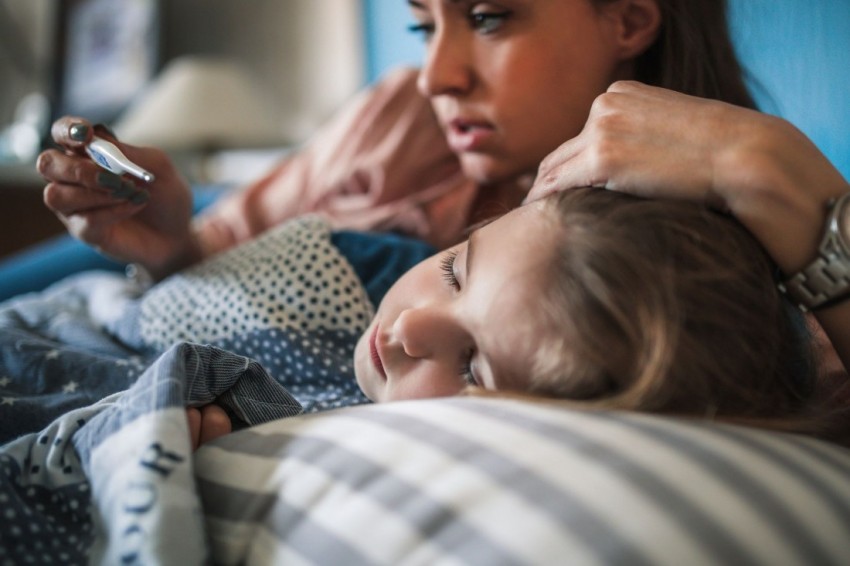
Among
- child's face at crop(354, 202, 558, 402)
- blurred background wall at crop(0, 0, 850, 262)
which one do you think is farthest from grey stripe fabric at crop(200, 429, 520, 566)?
blurred background wall at crop(0, 0, 850, 262)

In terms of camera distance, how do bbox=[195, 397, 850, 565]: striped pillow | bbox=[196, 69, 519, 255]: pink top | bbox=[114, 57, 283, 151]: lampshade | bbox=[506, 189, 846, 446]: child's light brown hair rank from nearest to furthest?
bbox=[195, 397, 850, 565]: striped pillow, bbox=[506, 189, 846, 446]: child's light brown hair, bbox=[196, 69, 519, 255]: pink top, bbox=[114, 57, 283, 151]: lampshade

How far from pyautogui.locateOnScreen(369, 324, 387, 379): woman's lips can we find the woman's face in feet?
1.17

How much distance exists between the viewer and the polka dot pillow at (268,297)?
799 millimetres

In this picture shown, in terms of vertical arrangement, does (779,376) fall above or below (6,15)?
below

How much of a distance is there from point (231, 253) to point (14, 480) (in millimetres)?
445

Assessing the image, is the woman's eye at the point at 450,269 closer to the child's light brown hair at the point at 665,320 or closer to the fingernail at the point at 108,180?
the child's light brown hair at the point at 665,320

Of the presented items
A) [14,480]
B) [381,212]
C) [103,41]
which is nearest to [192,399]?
[14,480]

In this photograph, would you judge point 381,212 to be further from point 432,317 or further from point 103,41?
point 103,41

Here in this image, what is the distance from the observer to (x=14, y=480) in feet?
1.67

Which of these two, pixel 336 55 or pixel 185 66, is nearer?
pixel 336 55

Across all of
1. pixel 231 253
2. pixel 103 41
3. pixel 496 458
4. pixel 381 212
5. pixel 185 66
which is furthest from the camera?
pixel 103 41

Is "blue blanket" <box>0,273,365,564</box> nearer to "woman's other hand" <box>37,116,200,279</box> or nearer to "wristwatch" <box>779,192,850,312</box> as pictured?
"woman's other hand" <box>37,116,200,279</box>

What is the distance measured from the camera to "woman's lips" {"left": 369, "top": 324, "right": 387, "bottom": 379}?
0.64 m

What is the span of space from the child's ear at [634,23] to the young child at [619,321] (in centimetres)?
39
